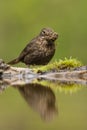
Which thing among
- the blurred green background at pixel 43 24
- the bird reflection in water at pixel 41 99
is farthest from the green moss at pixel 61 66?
the blurred green background at pixel 43 24

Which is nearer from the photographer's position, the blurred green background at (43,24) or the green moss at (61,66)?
the green moss at (61,66)

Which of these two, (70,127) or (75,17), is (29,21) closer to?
(75,17)

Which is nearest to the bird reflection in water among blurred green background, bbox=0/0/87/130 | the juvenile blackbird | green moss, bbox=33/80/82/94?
green moss, bbox=33/80/82/94

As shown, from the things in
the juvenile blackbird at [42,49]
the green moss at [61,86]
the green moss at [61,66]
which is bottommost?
the green moss at [61,86]

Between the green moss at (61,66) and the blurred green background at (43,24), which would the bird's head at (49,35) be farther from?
the blurred green background at (43,24)

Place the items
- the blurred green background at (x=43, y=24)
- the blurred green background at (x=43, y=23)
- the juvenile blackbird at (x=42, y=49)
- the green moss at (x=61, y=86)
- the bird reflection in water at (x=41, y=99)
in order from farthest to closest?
the blurred green background at (x=43, y=23)
the blurred green background at (x=43, y=24)
the juvenile blackbird at (x=42, y=49)
the green moss at (x=61, y=86)
the bird reflection in water at (x=41, y=99)

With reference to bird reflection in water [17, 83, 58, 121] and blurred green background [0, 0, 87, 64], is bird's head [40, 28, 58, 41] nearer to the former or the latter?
bird reflection in water [17, 83, 58, 121]

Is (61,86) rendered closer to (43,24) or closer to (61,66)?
(61,66)
